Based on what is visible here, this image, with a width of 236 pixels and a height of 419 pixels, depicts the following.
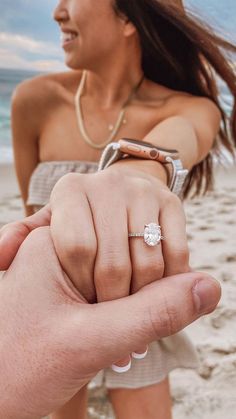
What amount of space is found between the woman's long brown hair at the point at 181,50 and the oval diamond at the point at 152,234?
899 millimetres

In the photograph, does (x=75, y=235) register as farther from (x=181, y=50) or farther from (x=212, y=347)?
(x=212, y=347)

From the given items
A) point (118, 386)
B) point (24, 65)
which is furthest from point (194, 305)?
point (24, 65)

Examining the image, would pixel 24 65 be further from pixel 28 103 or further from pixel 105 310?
pixel 105 310

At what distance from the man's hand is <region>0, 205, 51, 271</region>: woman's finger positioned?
59 millimetres

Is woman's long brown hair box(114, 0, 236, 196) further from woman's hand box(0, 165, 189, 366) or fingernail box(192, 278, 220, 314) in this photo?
fingernail box(192, 278, 220, 314)

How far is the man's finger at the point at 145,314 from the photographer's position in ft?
1.63

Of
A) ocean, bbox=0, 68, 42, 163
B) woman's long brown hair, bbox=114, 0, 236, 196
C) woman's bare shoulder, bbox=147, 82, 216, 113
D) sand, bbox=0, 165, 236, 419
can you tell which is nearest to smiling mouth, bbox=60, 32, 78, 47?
woman's long brown hair, bbox=114, 0, 236, 196

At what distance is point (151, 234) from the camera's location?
54cm

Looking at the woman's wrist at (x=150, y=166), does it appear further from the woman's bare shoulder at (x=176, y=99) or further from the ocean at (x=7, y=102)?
the ocean at (x=7, y=102)

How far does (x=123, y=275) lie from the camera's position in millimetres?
526

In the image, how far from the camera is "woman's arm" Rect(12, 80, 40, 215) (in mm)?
1481

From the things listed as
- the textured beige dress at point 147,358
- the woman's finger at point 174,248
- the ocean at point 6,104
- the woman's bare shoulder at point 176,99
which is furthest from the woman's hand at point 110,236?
the ocean at point 6,104

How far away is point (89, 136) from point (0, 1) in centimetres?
1917

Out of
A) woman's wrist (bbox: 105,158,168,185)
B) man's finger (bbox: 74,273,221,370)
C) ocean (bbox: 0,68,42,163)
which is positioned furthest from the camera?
ocean (bbox: 0,68,42,163)
